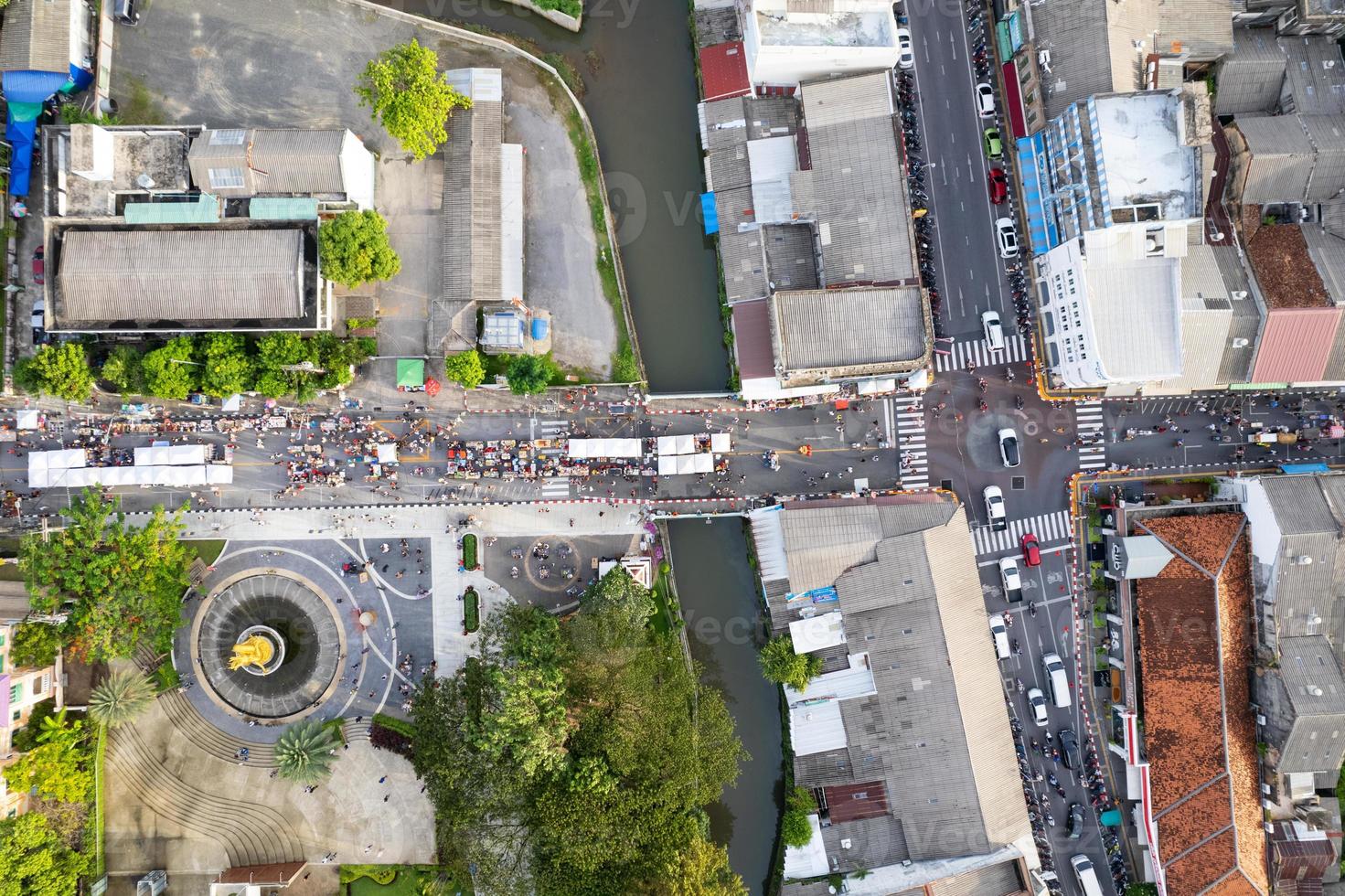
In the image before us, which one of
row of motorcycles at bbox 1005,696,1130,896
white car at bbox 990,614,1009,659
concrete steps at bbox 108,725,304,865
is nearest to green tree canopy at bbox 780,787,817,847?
row of motorcycles at bbox 1005,696,1130,896

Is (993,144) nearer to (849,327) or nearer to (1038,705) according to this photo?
(849,327)


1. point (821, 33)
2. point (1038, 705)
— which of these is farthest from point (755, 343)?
point (1038, 705)

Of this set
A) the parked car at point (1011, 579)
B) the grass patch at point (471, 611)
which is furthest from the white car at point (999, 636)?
the grass patch at point (471, 611)

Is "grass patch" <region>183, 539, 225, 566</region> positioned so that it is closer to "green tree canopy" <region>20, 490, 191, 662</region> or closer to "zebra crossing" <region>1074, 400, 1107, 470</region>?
"green tree canopy" <region>20, 490, 191, 662</region>

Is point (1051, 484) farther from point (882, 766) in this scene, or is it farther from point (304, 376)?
point (304, 376)

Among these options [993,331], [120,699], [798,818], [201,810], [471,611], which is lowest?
[798,818]

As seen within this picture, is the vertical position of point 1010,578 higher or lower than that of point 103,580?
lower
